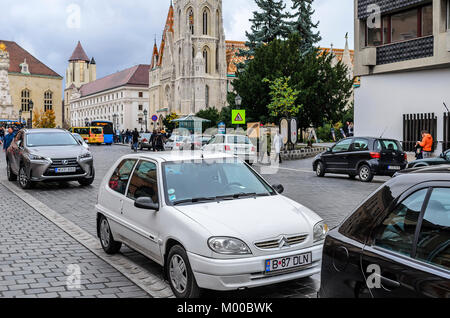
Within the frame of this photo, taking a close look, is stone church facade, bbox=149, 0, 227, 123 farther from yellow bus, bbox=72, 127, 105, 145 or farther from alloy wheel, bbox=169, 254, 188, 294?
alloy wheel, bbox=169, 254, 188, 294

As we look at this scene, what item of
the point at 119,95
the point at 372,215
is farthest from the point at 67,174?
the point at 119,95

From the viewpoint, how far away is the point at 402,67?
26.3m

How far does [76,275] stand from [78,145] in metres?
10.2

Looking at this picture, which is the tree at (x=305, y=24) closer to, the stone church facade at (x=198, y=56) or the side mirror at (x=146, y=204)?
the stone church facade at (x=198, y=56)

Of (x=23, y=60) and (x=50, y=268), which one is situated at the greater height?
(x=23, y=60)

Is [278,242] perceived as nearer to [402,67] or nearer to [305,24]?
[402,67]

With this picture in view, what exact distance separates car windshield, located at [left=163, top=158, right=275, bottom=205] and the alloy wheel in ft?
2.36

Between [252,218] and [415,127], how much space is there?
923 inches

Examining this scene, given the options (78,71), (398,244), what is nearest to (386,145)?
(398,244)

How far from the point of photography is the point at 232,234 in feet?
15.8

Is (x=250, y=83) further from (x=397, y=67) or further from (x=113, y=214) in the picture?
(x=113, y=214)

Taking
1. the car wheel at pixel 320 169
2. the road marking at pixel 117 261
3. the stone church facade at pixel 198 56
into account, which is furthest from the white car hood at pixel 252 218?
the stone church facade at pixel 198 56

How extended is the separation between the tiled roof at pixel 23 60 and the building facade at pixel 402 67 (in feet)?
380

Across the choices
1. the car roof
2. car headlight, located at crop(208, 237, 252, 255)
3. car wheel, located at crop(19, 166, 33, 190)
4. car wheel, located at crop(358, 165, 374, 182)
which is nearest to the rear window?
car wheel, located at crop(358, 165, 374, 182)
